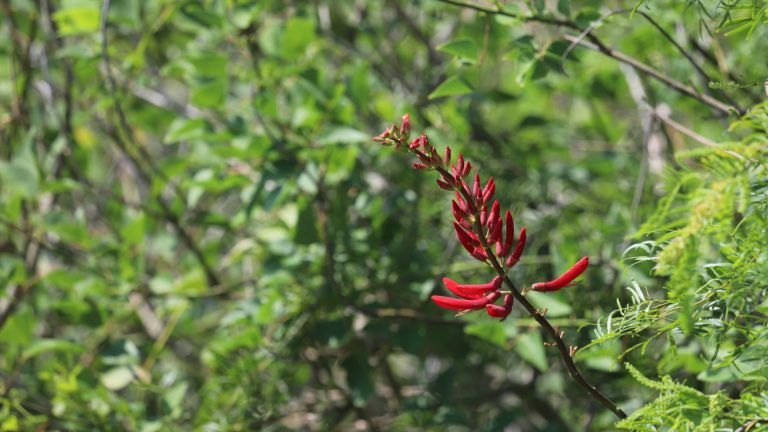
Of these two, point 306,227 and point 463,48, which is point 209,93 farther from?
point 463,48

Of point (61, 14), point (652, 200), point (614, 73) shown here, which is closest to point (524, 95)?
point (614, 73)

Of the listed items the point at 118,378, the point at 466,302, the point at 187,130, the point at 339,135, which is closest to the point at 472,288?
the point at 466,302

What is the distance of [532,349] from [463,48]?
56 cm

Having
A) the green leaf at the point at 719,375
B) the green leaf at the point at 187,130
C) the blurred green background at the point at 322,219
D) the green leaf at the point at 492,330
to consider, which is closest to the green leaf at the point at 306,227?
the blurred green background at the point at 322,219

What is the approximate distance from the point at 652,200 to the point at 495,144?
41 cm

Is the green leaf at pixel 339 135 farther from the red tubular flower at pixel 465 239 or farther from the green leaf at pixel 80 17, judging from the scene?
the red tubular flower at pixel 465 239

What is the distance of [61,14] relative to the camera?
1800 millimetres

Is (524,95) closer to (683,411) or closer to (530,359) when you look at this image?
(530,359)

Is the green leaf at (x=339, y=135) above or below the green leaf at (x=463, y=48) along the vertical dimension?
below

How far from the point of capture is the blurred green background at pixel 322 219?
1624mm

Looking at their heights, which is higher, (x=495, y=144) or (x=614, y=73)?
(x=614, y=73)

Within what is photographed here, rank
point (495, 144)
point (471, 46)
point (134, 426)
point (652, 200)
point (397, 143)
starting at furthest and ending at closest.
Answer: point (495, 144)
point (652, 200)
point (134, 426)
point (471, 46)
point (397, 143)

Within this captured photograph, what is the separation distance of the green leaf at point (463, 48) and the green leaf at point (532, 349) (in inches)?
20.8

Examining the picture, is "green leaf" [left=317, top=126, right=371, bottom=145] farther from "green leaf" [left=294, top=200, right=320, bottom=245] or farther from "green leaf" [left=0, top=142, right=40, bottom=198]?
"green leaf" [left=0, top=142, right=40, bottom=198]
